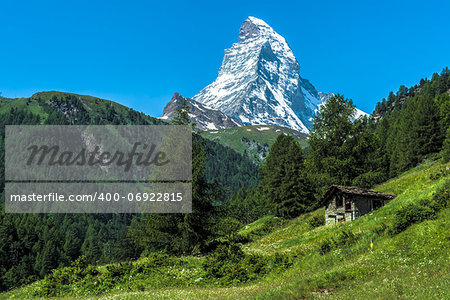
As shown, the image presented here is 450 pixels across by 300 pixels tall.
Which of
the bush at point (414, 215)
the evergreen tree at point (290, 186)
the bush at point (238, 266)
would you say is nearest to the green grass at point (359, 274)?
the bush at point (414, 215)

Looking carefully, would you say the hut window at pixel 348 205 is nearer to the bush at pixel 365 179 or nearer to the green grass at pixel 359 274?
the bush at pixel 365 179

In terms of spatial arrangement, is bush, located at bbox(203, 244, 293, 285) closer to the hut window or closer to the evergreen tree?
the hut window

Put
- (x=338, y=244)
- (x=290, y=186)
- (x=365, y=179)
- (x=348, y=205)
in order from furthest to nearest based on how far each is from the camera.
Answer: (x=290, y=186), (x=365, y=179), (x=348, y=205), (x=338, y=244)

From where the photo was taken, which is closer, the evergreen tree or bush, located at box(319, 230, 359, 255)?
bush, located at box(319, 230, 359, 255)

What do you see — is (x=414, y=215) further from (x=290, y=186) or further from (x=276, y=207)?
(x=276, y=207)

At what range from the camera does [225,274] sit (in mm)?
18891

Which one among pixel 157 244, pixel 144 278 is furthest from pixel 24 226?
pixel 144 278

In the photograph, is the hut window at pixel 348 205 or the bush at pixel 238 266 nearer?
the bush at pixel 238 266

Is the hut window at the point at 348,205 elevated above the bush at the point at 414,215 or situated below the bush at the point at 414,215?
above

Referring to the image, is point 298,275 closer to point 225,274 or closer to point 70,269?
point 225,274

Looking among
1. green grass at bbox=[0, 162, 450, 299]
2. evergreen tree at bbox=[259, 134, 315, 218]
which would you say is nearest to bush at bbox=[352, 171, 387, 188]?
evergreen tree at bbox=[259, 134, 315, 218]

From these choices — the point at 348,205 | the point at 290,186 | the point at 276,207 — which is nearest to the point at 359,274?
the point at 348,205

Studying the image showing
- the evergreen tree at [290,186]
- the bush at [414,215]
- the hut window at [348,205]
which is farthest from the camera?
the evergreen tree at [290,186]

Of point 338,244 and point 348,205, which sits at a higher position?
point 348,205
